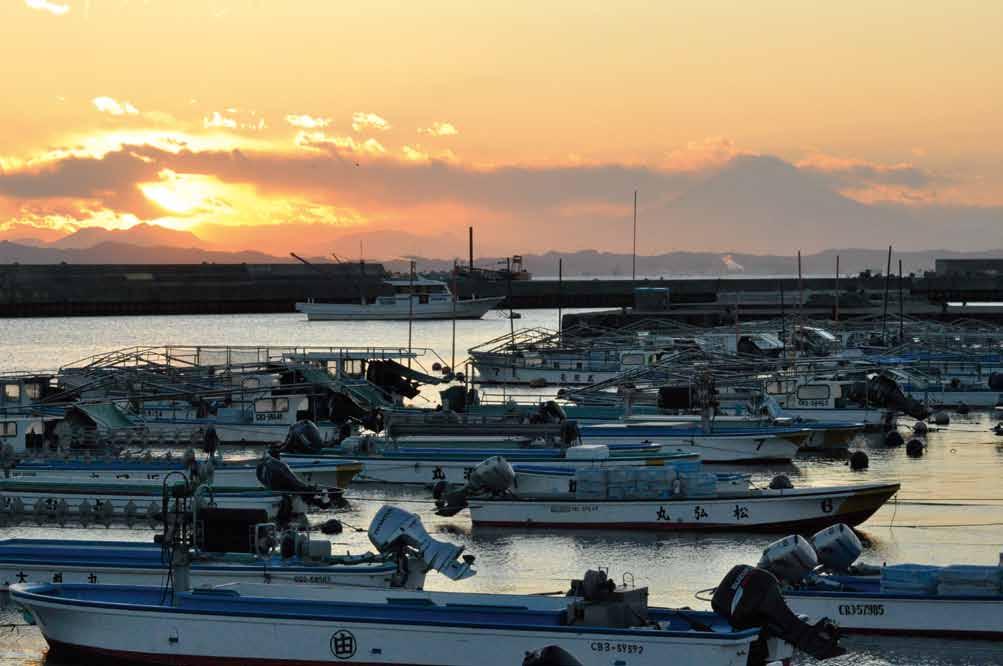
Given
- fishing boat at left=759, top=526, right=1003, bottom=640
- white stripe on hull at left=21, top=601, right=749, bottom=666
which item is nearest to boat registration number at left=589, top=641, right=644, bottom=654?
white stripe on hull at left=21, top=601, right=749, bottom=666

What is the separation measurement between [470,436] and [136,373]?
47.6 feet

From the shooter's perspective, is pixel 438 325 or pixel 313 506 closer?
pixel 313 506

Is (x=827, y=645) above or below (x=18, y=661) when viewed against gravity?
above

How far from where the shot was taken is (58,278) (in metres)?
169

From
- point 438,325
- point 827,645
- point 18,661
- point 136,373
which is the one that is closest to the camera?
point 827,645

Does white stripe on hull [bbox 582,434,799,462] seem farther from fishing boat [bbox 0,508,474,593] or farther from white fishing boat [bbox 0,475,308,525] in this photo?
fishing boat [bbox 0,508,474,593]

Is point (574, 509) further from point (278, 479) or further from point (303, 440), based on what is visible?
point (303, 440)

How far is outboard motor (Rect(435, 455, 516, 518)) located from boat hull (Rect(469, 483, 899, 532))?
0.29m

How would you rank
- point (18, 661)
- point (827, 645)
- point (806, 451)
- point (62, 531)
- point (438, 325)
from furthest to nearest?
point (438, 325) < point (806, 451) < point (62, 531) < point (18, 661) < point (827, 645)

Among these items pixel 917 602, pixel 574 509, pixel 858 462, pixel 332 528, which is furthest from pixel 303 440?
pixel 917 602

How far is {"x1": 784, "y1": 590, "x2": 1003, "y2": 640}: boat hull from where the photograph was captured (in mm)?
21891

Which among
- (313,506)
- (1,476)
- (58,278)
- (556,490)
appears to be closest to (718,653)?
(556,490)

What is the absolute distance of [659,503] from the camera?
3088 cm

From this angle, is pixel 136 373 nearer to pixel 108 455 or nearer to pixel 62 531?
pixel 108 455
